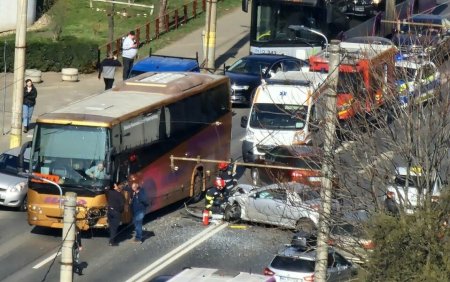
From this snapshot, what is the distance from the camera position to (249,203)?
90.8 ft

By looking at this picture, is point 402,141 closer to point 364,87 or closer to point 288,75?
point 364,87

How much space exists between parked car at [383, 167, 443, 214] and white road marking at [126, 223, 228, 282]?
6172 mm

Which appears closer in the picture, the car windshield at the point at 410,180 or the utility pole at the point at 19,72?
the car windshield at the point at 410,180

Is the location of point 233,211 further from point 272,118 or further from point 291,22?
point 291,22

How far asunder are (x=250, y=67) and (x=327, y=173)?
19741mm

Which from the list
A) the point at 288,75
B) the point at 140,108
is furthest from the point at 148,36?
the point at 140,108

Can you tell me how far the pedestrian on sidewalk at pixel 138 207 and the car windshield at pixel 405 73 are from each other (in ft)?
22.0

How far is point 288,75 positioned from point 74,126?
27.5 ft

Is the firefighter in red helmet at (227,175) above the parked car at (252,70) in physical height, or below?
below

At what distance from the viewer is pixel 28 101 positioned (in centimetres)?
3597

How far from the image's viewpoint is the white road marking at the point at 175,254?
2495cm

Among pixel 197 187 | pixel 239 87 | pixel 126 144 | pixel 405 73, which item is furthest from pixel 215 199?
pixel 239 87

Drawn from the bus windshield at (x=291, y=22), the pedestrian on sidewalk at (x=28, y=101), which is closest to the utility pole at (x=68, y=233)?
the pedestrian on sidewalk at (x=28, y=101)

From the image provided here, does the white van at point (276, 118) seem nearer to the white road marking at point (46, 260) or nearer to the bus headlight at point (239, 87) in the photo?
the bus headlight at point (239, 87)
